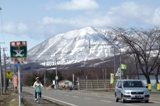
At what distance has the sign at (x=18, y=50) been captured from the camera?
2116 centimetres

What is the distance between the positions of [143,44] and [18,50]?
119 feet

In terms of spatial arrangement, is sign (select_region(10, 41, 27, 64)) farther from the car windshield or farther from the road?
the car windshield

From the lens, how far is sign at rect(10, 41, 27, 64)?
69.4 ft

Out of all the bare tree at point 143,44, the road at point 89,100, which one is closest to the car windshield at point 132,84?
the road at point 89,100

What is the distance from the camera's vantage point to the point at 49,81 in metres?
150

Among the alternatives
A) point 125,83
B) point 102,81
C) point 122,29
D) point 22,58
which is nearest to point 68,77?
point 102,81

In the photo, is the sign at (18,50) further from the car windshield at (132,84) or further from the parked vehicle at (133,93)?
the car windshield at (132,84)

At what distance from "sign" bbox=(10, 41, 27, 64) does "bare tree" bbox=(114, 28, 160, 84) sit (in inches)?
1349

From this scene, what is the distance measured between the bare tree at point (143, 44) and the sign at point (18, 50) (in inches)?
1349

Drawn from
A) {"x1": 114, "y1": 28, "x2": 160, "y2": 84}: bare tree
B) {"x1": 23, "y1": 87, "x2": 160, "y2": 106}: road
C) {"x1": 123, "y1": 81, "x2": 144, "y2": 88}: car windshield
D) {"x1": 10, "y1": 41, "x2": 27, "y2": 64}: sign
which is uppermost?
{"x1": 114, "y1": 28, "x2": 160, "y2": 84}: bare tree

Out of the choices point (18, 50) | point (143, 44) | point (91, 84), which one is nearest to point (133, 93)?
point (18, 50)

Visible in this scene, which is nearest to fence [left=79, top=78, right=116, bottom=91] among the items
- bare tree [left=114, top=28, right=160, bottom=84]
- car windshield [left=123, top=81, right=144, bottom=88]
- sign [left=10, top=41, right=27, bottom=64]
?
bare tree [left=114, top=28, right=160, bottom=84]

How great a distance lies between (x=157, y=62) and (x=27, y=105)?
27.6 meters

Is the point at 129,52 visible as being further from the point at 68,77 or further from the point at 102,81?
the point at 68,77
